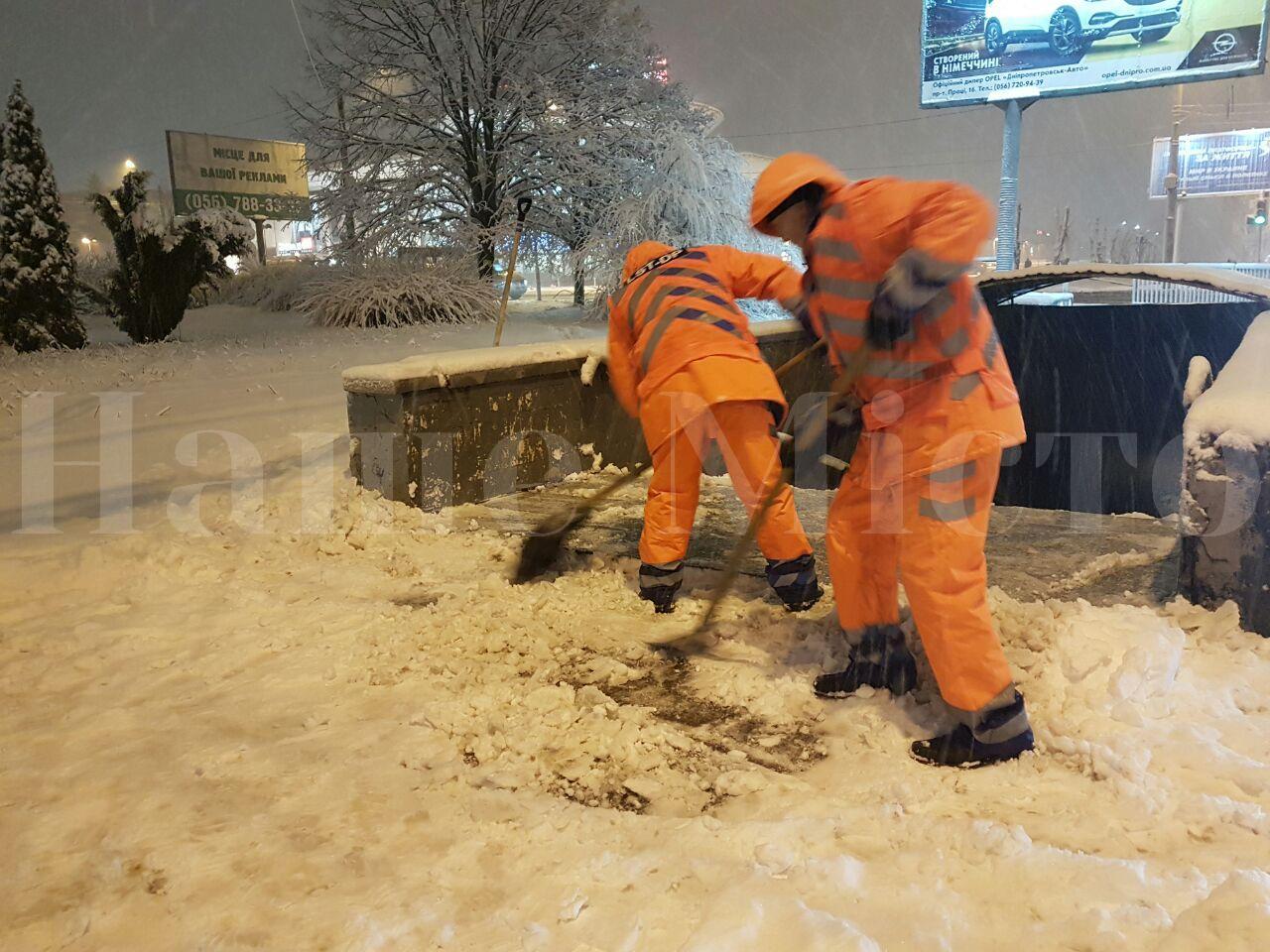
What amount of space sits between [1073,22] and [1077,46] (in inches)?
19.4

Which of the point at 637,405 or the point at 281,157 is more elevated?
the point at 281,157

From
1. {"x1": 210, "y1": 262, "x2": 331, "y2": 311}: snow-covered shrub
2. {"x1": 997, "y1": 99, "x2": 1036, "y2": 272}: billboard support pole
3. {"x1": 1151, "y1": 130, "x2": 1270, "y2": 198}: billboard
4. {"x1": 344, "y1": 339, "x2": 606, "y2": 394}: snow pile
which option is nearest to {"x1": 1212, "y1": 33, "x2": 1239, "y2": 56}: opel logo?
{"x1": 997, "y1": 99, "x2": 1036, "y2": 272}: billboard support pole

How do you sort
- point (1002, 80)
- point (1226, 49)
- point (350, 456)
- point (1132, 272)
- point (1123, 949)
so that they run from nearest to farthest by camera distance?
1. point (1123, 949)
2. point (1132, 272)
3. point (350, 456)
4. point (1226, 49)
5. point (1002, 80)

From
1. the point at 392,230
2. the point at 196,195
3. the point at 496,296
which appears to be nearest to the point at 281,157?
the point at 196,195

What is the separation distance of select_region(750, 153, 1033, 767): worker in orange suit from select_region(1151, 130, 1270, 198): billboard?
49.7m

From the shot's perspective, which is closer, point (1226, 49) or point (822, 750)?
point (822, 750)

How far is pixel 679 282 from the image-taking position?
3.75 metres

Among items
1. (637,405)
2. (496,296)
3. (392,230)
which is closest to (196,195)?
(392,230)

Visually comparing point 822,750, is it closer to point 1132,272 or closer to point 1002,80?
point 1132,272

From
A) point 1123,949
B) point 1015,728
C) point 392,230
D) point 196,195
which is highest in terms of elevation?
point 196,195

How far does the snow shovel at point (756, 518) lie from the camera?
274 centimetres

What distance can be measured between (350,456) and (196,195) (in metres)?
21.6

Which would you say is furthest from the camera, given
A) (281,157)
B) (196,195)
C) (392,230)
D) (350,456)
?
(281,157)

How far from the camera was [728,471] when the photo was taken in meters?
3.74
